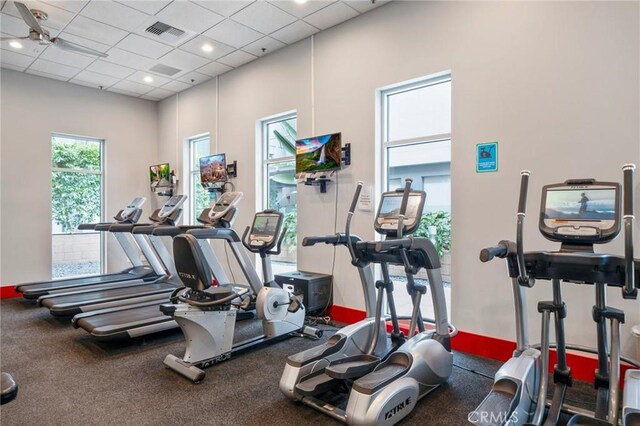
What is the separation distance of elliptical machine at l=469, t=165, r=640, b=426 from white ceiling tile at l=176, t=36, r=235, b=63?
451cm

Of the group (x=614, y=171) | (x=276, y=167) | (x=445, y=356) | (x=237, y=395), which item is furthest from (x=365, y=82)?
(x=237, y=395)

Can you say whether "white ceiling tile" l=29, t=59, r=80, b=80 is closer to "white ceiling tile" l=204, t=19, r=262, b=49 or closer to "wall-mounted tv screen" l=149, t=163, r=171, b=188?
"wall-mounted tv screen" l=149, t=163, r=171, b=188

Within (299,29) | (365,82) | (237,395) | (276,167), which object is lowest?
(237,395)

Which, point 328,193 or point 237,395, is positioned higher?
point 328,193

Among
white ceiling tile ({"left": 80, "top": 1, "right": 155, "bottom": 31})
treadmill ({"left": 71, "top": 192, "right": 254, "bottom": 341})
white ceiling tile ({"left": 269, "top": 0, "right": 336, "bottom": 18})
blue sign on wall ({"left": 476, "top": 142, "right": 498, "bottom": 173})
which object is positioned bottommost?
treadmill ({"left": 71, "top": 192, "right": 254, "bottom": 341})

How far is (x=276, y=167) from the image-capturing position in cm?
576

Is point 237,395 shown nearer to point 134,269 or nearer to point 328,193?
point 328,193

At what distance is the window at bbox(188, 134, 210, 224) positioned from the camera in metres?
7.14

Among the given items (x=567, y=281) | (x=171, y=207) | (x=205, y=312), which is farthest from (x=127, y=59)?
(x=567, y=281)

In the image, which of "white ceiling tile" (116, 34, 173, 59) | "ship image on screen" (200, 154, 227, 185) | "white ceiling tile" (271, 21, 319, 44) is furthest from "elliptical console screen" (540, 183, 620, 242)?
"white ceiling tile" (116, 34, 173, 59)

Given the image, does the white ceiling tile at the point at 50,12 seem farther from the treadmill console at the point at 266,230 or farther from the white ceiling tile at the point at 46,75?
the treadmill console at the point at 266,230

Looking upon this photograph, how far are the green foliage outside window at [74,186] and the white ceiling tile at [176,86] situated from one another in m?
1.82

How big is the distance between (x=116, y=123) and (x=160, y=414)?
6.46m

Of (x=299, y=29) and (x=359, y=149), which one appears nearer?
(x=359, y=149)
